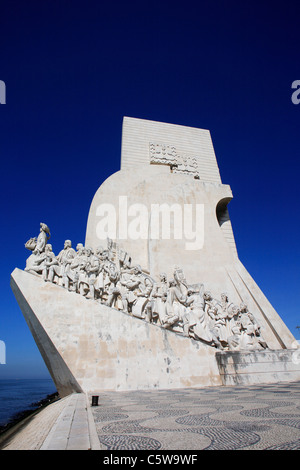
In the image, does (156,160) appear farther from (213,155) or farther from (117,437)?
(117,437)

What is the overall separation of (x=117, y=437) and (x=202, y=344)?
417 centimetres

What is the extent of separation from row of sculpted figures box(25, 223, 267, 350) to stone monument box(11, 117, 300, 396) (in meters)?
0.02

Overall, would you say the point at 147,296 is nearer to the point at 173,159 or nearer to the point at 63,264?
the point at 63,264

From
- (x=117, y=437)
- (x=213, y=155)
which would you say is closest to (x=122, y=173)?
(x=213, y=155)

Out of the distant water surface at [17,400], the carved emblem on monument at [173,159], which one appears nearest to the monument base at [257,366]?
the distant water surface at [17,400]

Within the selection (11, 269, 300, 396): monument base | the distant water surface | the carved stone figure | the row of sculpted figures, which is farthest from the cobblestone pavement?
the distant water surface

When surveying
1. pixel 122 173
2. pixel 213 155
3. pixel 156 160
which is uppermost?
pixel 213 155

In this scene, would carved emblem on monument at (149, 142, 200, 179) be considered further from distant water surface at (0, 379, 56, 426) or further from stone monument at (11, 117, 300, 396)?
distant water surface at (0, 379, 56, 426)

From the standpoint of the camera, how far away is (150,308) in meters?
6.02

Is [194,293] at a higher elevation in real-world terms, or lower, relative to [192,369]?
higher

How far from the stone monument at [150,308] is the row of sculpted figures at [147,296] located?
0.02 metres

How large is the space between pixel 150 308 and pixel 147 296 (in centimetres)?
36
